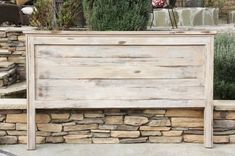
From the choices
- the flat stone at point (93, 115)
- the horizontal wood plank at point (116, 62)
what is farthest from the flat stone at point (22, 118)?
the horizontal wood plank at point (116, 62)

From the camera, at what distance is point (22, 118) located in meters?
3.93

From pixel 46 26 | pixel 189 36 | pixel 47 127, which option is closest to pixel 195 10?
pixel 46 26

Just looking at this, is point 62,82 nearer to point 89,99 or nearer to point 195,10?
point 89,99

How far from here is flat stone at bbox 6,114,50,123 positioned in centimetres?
393

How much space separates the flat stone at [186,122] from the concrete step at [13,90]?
169 centimetres

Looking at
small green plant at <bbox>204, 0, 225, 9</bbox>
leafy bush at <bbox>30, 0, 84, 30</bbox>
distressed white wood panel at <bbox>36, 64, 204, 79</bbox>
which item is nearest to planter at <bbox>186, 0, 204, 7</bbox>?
small green plant at <bbox>204, 0, 225, 9</bbox>

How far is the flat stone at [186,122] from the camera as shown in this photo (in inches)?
157

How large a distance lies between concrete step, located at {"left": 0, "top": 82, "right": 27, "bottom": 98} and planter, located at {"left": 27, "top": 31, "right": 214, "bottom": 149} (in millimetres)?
879

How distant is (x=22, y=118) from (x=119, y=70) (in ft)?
3.12

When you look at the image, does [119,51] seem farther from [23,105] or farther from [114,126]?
[23,105]

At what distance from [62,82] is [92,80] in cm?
25

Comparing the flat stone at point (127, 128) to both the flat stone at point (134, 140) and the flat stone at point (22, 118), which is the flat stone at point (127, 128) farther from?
the flat stone at point (22, 118)

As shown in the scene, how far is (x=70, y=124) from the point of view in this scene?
3.95 m

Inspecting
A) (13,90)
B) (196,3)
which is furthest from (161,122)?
(196,3)
